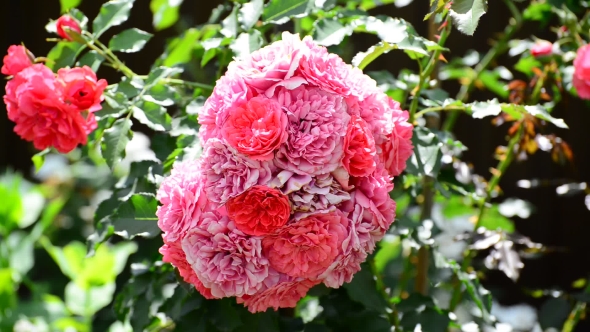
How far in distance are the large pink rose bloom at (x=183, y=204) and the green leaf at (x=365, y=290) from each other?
1.14ft

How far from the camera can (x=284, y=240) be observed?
2.48 ft

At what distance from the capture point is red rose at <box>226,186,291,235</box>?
73 centimetres

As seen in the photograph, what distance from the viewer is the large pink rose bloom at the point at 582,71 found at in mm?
1174

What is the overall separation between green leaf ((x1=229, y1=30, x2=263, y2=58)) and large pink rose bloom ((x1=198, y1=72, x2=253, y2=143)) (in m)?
0.17

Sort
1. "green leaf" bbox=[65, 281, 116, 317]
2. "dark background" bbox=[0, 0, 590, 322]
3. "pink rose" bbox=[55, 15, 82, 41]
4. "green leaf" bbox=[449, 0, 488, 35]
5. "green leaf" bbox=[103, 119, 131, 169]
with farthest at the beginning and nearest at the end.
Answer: "dark background" bbox=[0, 0, 590, 322], "green leaf" bbox=[65, 281, 116, 317], "pink rose" bbox=[55, 15, 82, 41], "green leaf" bbox=[103, 119, 131, 169], "green leaf" bbox=[449, 0, 488, 35]

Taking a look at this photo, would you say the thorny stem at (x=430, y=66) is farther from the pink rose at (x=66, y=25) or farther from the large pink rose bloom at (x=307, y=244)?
the pink rose at (x=66, y=25)

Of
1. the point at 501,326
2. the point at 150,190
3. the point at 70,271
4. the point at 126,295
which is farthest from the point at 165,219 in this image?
the point at 70,271

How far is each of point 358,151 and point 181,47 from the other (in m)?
0.64

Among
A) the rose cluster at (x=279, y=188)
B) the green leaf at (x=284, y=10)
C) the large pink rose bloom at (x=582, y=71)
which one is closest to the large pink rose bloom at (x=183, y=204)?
the rose cluster at (x=279, y=188)

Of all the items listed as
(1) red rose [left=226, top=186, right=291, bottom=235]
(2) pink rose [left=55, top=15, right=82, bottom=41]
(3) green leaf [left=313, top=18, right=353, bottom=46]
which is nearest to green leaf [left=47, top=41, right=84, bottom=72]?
(2) pink rose [left=55, top=15, right=82, bottom=41]

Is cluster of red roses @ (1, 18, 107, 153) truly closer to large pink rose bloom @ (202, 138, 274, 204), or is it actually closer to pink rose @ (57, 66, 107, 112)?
pink rose @ (57, 66, 107, 112)

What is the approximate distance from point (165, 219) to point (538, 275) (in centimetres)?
215

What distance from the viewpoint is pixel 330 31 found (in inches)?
38.7

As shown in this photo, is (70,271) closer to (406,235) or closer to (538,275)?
(406,235)
